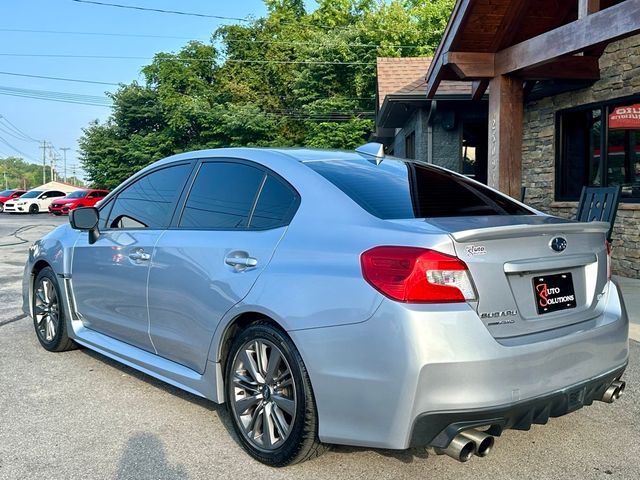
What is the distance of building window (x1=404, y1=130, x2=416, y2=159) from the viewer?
14891 mm

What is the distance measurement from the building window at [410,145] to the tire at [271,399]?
12.2m

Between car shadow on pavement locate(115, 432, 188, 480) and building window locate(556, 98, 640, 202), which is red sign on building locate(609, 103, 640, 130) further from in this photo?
car shadow on pavement locate(115, 432, 188, 480)

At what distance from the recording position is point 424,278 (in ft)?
7.98

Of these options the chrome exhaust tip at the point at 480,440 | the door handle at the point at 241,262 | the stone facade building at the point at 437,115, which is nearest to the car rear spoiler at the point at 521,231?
the chrome exhaust tip at the point at 480,440

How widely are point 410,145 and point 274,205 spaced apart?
13190mm

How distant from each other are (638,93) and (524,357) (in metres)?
7.49

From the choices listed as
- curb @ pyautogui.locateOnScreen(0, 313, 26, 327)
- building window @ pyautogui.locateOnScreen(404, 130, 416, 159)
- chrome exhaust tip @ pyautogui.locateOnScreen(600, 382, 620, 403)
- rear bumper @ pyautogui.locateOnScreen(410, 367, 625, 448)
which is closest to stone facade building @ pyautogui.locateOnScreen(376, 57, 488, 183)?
building window @ pyautogui.locateOnScreen(404, 130, 416, 159)

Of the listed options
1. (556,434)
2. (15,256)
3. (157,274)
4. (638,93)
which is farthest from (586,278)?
(15,256)

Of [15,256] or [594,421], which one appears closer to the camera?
[594,421]

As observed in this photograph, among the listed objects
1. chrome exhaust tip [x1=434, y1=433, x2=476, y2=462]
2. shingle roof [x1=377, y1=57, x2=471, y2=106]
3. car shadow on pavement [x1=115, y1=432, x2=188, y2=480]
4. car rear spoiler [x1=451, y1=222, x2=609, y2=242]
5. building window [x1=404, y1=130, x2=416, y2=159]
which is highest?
shingle roof [x1=377, y1=57, x2=471, y2=106]

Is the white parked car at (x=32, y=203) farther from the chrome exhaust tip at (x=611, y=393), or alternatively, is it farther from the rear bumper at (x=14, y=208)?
the chrome exhaust tip at (x=611, y=393)

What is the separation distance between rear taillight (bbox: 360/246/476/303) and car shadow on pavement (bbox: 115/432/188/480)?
1408mm

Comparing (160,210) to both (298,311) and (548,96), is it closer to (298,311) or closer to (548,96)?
(298,311)

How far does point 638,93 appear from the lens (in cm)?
845
